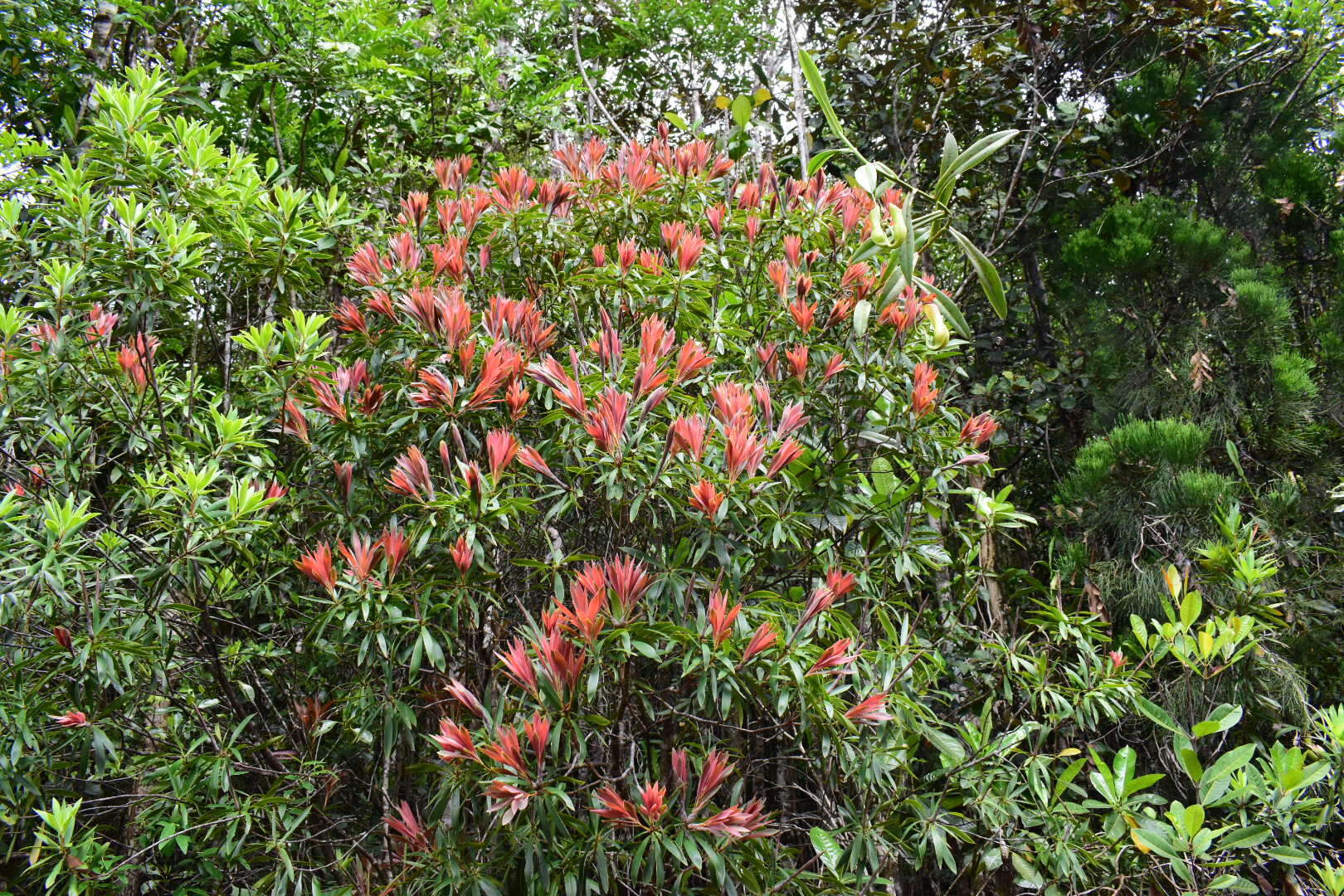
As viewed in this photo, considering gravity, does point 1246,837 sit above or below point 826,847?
above

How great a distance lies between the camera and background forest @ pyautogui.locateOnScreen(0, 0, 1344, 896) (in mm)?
1983

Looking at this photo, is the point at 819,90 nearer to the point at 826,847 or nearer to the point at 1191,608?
the point at 826,847

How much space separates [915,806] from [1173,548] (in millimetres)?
1831

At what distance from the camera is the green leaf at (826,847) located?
2154 millimetres

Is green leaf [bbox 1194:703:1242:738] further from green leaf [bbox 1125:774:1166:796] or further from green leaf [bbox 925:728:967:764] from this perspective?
green leaf [bbox 925:728:967:764]

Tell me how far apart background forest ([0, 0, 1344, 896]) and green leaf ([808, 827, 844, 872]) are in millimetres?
12

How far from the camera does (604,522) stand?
2.57 metres

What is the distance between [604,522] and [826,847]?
42.1 inches

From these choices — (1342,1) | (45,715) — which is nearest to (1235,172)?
(1342,1)

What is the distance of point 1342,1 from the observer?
4168 millimetres

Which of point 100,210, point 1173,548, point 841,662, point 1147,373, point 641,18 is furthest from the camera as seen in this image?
point 641,18

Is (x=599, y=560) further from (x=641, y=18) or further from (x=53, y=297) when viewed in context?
(x=641, y=18)

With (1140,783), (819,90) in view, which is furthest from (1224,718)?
(819,90)

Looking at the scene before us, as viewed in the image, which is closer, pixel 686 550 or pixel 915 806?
pixel 686 550
